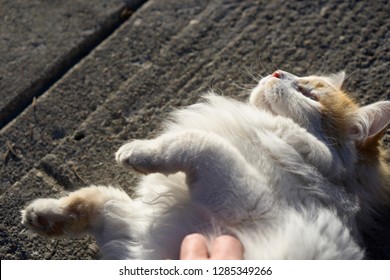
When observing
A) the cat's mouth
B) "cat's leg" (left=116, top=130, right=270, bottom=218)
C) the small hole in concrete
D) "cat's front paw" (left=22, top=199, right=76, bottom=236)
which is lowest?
"cat's front paw" (left=22, top=199, right=76, bottom=236)

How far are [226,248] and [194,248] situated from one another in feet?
0.47

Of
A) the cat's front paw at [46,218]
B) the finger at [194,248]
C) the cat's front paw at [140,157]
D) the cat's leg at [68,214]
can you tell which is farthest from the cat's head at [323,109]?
the cat's front paw at [46,218]

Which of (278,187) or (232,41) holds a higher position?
(232,41)

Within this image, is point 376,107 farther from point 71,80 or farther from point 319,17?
point 71,80

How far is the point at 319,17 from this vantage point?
368cm

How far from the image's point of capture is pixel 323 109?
9.35 feet

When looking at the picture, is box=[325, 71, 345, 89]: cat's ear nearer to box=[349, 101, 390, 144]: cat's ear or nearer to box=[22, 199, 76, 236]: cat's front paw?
box=[349, 101, 390, 144]: cat's ear

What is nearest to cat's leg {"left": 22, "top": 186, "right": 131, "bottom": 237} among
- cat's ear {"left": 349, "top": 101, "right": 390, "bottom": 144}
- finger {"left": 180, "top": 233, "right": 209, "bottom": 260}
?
finger {"left": 180, "top": 233, "right": 209, "bottom": 260}

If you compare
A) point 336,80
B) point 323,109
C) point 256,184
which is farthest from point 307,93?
point 256,184

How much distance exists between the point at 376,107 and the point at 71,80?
1905 mm

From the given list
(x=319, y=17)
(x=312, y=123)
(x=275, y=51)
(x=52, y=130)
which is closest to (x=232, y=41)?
(x=275, y=51)

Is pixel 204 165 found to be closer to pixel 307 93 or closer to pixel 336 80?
pixel 307 93

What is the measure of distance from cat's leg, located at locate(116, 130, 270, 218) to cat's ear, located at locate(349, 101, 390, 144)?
27.9 inches

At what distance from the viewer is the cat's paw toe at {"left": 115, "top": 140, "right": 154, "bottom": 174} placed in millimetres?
2504
